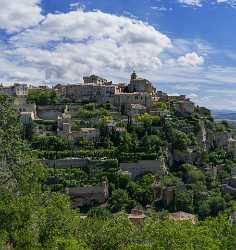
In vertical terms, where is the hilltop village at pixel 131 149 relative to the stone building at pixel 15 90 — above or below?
below

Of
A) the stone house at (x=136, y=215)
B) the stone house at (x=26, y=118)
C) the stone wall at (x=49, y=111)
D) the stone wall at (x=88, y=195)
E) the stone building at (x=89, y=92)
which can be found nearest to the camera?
the stone house at (x=136, y=215)

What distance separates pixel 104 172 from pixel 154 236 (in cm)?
3136

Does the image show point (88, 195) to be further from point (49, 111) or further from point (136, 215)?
point (49, 111)

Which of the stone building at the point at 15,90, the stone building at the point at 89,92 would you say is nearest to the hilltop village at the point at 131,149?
the stone building at the point at 89,92

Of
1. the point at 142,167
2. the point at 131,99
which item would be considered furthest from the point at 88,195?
the point at 131,99

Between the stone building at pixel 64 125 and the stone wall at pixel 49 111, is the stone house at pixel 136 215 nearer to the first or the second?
the stone building at pixel 64 125

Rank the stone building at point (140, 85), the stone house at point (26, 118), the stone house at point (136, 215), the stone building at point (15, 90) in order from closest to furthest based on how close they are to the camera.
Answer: the stone house at point (136, 215), the stone house at point (26, 118), the stone building at point (15, 90), the stone building at point (140, 85)

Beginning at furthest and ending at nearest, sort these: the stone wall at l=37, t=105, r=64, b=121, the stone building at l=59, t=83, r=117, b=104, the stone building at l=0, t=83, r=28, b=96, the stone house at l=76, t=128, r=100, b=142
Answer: the stone building at l=0, t=83, r=28, b=96
the stone building at l=59, t=83, r=117, b=104
the stone wall at l=37, t=105, r=64, b=121
the stone house at l=76, t=128, r=100, b=142

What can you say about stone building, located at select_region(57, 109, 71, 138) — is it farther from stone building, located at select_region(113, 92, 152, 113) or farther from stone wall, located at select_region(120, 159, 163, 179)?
stone wall, located at select_region(120, 159, 163, 179)

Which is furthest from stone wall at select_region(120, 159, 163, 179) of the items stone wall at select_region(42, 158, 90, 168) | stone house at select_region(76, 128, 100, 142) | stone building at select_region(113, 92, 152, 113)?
stone building at select_region(113, 92, 152, 113)

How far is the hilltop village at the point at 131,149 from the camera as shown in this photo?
58125 mm

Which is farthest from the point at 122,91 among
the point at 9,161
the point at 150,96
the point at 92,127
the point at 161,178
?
the point at 9,161

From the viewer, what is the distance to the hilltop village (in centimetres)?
5812

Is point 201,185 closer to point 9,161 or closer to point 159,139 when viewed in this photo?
point 159,139
